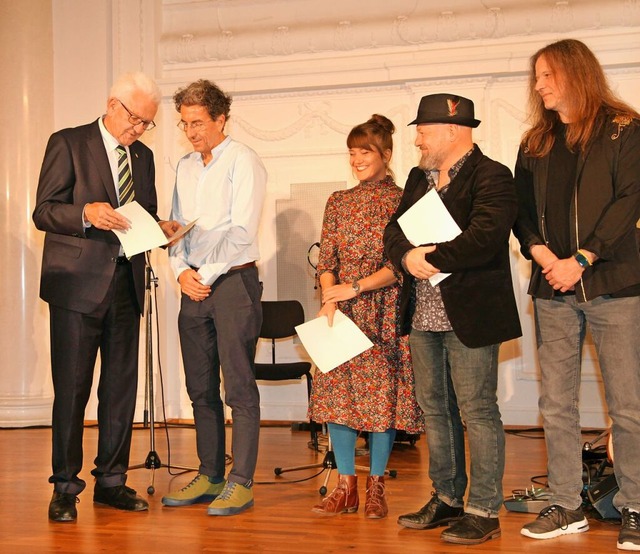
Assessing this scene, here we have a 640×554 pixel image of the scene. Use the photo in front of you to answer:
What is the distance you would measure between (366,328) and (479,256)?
689mm

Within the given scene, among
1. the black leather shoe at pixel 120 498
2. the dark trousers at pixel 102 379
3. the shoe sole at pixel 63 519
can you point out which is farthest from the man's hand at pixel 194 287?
the shoe sole at pixel 63 519

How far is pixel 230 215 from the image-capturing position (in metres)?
4.02

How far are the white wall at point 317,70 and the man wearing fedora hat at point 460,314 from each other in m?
3.23

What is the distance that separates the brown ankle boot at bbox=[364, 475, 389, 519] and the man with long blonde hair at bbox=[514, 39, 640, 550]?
2.12 ft

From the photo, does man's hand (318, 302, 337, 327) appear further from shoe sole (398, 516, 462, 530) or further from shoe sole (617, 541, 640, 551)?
shoe sole (617, 541, 640, 551)

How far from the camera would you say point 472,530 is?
3367 millimetres

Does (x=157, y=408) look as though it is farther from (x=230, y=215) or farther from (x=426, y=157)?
(x=426, y=157)

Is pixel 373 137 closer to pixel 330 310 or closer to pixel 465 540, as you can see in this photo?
pixel 330 310

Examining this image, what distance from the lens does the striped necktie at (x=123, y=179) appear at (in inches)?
161

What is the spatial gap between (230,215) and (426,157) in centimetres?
96

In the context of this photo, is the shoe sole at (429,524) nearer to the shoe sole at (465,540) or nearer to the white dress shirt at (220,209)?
the shoe sole at (465,540)

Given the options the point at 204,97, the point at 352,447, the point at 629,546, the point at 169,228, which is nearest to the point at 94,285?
the point at 169,228

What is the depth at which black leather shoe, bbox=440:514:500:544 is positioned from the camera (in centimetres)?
335

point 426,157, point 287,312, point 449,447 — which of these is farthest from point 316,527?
point 287,312
